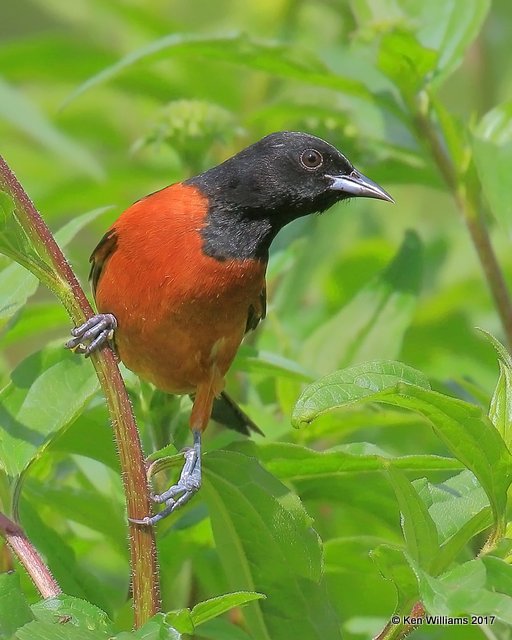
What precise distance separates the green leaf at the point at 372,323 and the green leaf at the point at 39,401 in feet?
3.32

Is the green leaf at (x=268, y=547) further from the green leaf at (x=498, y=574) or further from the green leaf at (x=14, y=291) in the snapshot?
the green leaf at (x=14, y=291)

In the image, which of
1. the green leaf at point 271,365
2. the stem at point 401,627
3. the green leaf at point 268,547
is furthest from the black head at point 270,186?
the stem at point 401,627

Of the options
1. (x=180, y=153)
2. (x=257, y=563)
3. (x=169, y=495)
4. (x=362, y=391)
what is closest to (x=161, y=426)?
(x=169, y=495)

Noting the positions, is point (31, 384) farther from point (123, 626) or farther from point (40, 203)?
point (40, 203)

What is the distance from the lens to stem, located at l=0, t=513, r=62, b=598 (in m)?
1.75

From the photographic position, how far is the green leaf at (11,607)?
5.17ft

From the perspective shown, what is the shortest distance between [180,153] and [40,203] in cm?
62

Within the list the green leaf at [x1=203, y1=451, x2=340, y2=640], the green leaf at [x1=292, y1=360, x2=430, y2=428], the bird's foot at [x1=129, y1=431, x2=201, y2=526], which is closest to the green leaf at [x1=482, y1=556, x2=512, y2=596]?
the green leaf at [x1=292, y1=360, x2=430, y2=428]

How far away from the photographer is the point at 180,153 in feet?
11.5

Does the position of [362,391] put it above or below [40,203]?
above

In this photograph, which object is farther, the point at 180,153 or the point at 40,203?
the point at 40,203

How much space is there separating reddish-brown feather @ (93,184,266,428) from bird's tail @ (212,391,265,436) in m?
0.11

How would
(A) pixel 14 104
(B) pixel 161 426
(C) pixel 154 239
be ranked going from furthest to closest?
1. (A) pixel 14 104
2. (C) pixel 154 239
3. (B) pixel 161 426

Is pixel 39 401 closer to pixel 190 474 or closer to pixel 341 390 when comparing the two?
pixel 190 474
